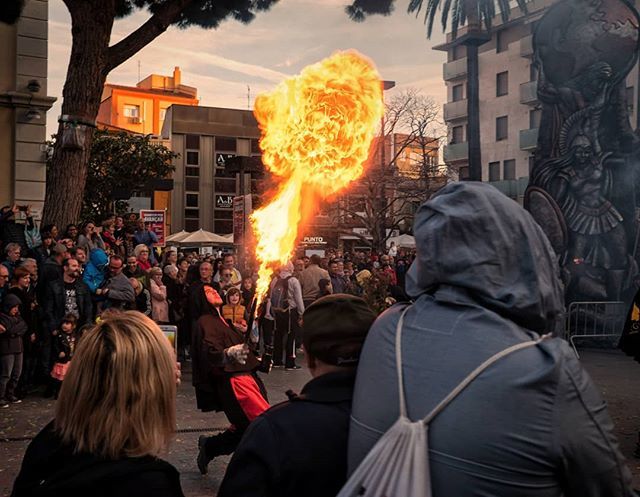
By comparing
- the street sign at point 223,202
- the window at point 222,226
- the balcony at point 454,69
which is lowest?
the window at point 222,226

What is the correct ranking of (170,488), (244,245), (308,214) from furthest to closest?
(244,245), (308,214), (170,488)

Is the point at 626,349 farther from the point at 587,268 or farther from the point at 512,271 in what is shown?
the point at 587,268

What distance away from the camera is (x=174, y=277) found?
43.3ft

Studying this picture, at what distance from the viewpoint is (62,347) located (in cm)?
978

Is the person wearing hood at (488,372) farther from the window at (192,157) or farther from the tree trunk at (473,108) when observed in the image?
the window at (192,157)

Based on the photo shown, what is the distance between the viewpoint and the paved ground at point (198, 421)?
20.5ft

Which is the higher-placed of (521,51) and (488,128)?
(521,51)

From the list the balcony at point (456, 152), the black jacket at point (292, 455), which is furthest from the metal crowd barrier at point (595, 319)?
the balcony at point (456, 152)

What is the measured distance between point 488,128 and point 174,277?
41675 mm

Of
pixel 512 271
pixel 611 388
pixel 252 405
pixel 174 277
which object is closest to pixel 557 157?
pixel 611 388

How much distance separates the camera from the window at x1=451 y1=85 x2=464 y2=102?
5568 centimetres

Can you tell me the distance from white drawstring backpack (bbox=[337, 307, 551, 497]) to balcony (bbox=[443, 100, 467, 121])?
177ft

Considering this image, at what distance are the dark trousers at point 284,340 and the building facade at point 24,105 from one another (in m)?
7.76

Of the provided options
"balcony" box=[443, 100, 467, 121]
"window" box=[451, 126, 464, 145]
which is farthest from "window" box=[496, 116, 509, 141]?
"window" box=[451, 126, 464, 145]
